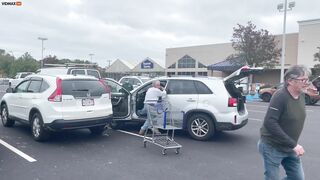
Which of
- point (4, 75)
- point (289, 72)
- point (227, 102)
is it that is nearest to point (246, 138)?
point (227, 102)

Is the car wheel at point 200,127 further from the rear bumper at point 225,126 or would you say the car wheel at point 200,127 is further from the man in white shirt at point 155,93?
the man in white shirt at point 155,93

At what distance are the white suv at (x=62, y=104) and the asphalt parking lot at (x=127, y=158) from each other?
1.58 ft

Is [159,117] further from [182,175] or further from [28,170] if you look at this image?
[28,170]

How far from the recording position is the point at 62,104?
6.63 meters

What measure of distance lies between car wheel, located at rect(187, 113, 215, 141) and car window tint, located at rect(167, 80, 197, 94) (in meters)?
0.71

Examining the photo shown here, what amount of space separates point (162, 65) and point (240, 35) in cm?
2292

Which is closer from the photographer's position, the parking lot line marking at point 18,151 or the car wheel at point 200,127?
the parking lot line marking at point 18,151

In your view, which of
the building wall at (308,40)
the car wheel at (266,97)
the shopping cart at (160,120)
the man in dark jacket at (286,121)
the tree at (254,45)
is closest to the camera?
the man in dark jacket at (286,121)

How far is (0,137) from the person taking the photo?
748 cm

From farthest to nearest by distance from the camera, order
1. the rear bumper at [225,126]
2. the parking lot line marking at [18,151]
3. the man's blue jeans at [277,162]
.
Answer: the rear bumper at [225,126] → the parking lot line marking at [18,151] → the man's blue jeans at [277,162]

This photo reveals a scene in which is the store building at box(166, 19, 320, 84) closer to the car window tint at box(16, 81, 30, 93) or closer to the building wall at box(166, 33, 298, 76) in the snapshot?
the building wall at box(166, 33, 298, 76)

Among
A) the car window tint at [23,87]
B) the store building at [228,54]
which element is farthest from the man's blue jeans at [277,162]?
the store building at [228,54]

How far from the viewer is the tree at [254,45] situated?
26.5 metres

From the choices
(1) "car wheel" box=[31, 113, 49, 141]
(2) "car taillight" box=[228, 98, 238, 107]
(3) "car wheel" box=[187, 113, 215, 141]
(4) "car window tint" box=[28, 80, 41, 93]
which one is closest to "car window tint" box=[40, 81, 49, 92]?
(4) "car window tint" box=[28, 80, 41, 93]
